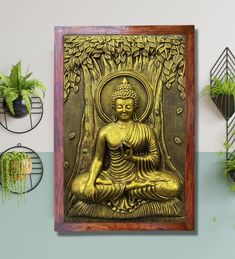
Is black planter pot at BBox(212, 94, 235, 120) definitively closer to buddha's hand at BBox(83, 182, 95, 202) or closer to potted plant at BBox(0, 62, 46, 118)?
buddha's hand at BBox(83, 182, 95, 202)

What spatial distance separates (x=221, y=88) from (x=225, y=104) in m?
0.08

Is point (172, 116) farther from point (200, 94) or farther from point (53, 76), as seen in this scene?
point (53, 76)

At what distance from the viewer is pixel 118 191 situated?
2.68 metres

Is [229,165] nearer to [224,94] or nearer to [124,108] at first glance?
[224,94]

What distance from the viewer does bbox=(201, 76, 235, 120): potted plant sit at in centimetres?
265

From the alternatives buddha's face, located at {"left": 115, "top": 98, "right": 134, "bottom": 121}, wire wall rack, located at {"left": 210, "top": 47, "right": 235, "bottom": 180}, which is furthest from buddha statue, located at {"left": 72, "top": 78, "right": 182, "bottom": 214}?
wire wall rack, located at {"left": 210, "top": 47, "right": 235, "bottom": 180}

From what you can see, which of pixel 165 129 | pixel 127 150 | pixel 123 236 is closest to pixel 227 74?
pixel 165 129

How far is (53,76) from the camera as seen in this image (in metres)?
2.76

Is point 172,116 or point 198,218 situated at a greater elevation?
point 172,116

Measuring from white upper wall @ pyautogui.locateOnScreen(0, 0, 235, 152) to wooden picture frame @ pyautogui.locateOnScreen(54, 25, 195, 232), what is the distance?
1.7 inches

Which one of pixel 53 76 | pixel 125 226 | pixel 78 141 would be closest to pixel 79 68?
pixel 53 76

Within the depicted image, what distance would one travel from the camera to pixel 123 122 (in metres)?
2.71
